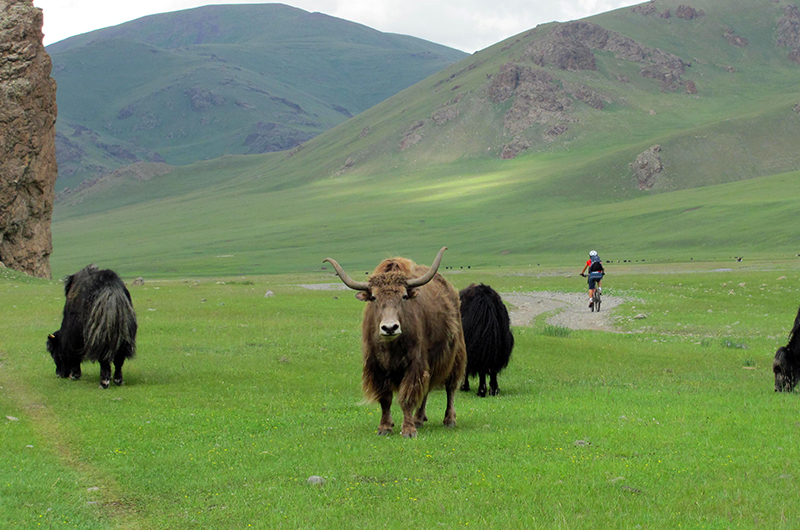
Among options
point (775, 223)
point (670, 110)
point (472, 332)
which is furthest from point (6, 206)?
point (670, 110)

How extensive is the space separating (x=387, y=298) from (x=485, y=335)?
495 cm

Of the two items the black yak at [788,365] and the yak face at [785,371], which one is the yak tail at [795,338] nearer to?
the black yak at [788,365]

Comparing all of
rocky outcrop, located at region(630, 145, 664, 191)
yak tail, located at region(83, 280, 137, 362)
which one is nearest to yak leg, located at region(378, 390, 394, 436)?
yak tail, located at region(83, 280, 137, 362)

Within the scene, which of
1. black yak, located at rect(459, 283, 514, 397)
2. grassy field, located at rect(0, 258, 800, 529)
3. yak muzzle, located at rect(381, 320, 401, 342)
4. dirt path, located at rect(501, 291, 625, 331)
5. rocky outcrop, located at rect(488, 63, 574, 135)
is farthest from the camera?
rocky outcrop, located at rect(488, 63, 574, 135)

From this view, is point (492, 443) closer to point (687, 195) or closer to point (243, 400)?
point (243, 400)

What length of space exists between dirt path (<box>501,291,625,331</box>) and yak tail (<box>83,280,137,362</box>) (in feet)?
52.8

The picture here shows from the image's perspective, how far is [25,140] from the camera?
41.2 m

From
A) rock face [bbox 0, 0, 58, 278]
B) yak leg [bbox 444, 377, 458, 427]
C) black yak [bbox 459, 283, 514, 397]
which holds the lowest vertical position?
yak leg [bbox 444, 377, 458, 427]

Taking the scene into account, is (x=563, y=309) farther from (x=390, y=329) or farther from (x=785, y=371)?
(x=390, y=329)

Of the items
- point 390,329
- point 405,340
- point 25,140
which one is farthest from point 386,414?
point 25,140

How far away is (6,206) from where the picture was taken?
40625mm

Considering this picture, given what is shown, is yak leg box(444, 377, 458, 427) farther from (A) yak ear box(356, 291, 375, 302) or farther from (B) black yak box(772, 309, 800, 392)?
(B) black yak box(772, 309, 800, 392)

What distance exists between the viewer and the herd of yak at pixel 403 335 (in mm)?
10445

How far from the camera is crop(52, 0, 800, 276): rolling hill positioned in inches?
3573
